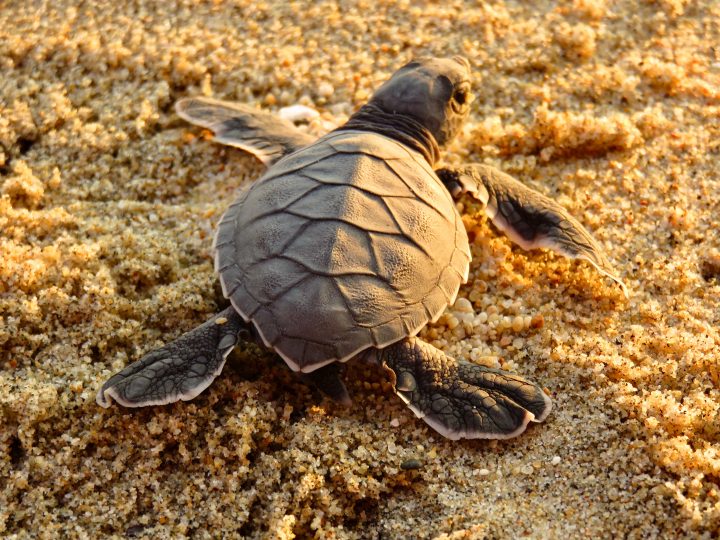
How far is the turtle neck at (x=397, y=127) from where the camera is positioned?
253 cm

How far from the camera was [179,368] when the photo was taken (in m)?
1.92

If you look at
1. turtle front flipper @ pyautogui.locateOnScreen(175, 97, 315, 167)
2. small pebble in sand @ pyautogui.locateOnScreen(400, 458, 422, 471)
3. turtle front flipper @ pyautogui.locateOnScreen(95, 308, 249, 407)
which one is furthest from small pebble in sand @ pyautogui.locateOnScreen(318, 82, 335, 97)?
small pebble in sand @ pyautogui.locateOnScreen(400, 458, 422, 471)

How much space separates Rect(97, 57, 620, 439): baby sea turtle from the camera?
1848 millimetres

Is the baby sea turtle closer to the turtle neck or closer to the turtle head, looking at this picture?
the turtle neck

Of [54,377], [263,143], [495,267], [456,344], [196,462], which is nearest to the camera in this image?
[196,462]

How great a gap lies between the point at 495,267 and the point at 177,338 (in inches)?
45.3

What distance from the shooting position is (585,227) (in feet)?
8.30

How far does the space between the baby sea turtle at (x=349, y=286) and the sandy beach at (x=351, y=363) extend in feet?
0.33

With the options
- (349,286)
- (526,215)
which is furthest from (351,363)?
(526,215)

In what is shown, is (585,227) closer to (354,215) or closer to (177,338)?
(354,215)

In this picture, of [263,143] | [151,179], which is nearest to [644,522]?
[263,143]

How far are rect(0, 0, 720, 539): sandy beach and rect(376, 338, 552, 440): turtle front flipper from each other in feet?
0.25

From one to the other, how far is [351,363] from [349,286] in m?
0.36

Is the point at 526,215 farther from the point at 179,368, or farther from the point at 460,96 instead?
the point at 179,368
